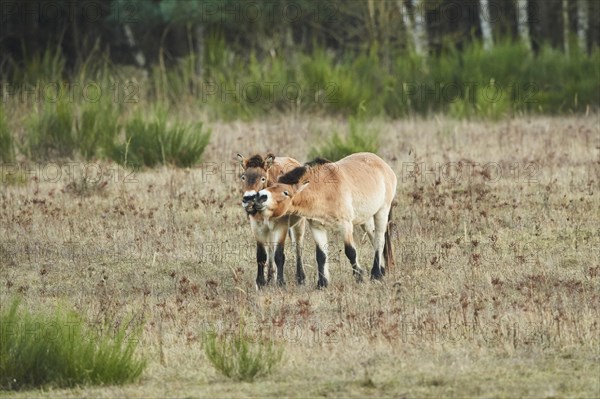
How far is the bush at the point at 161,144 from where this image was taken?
57.6 feet

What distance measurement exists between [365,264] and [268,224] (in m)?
1.80

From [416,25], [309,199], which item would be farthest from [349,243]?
[416,25]

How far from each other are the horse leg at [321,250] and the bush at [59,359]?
2930 millimetres

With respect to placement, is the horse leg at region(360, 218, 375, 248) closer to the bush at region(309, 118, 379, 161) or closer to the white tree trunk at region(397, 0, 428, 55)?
the bush at region(309, 118, 379, 161)

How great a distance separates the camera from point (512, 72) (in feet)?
79.0

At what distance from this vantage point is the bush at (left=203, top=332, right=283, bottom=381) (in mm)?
8117

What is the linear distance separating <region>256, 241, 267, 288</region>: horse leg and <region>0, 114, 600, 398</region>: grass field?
12 cm

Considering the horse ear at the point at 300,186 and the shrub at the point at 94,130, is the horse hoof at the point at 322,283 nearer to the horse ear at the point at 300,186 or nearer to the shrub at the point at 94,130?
the horse ear at the point at 300,186

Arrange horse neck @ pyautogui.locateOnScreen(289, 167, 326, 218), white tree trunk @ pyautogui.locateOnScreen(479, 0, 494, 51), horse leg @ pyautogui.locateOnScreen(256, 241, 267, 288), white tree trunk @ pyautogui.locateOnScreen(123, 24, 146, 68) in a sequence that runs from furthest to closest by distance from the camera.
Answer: white tree trunk @ pyautogui.locateOnScreen(123, 24, 146, 68) < white tree trunk @ pyautogui.locateOnScreen(479, 0, 494, 51) < horse leg @ pyautogui.locateOnScreen(256, 241, 267, 288) < horse neck @ pyautogui.locateOnScreen(289, 167, 326, 218)

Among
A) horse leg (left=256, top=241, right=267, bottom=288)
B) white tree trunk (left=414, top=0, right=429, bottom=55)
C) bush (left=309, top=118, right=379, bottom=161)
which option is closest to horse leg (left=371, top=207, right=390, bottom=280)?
horse leg (left=256, top=241, right=267, bottom=288)

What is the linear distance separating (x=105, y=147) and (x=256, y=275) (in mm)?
7003

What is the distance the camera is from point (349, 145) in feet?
54.4

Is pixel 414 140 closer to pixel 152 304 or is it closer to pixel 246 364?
pixel 152 304

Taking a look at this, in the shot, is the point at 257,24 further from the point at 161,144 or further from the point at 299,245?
the point at 299,245
